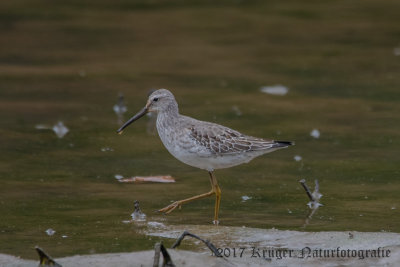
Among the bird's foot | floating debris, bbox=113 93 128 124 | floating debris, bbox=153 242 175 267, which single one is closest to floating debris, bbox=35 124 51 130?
floating debris, bbox=113 93 128 124

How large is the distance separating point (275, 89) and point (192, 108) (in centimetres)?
171

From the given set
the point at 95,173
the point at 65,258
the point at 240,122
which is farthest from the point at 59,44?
the point at 65,258

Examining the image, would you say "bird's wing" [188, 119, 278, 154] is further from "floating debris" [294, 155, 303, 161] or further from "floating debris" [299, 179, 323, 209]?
"floating debris" [294, 155, 303, 161]

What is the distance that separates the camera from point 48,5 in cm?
1930

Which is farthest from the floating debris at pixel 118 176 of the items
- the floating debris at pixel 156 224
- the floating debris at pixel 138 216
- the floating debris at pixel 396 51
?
the floating debris at pixel 396 51

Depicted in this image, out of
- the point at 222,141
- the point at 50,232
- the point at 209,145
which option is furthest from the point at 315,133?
the point at 50,232

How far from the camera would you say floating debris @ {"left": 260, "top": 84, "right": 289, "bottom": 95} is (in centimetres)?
1309

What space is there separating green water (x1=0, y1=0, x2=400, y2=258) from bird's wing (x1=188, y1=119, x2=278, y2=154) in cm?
61

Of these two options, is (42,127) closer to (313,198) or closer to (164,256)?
(313,198)

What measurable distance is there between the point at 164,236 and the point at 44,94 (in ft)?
20.4

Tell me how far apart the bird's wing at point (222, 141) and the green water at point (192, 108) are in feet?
1.99

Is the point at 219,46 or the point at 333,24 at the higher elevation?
the point at 333,24

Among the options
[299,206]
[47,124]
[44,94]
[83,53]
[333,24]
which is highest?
[333,24]

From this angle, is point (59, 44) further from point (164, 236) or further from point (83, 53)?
point (164, 236)
